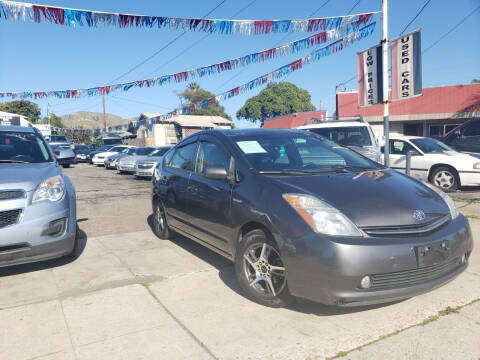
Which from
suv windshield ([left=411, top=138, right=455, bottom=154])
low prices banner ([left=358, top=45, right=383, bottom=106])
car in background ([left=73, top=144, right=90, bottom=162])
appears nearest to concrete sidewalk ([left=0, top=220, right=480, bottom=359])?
low prices banner ([left=358, top=45, right=383, bottom=106])

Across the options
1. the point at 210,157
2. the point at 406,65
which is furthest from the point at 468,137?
the point at 210,157

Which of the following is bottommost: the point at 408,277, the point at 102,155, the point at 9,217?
the point at 408,277

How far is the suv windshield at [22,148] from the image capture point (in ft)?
16.3

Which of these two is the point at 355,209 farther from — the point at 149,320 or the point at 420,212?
the point at 149,320

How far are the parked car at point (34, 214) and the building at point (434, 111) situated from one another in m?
19.7

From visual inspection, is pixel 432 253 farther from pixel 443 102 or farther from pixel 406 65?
pixel 443 102

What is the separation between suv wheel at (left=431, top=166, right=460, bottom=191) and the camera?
9578 millimetres

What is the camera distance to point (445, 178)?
9.68m

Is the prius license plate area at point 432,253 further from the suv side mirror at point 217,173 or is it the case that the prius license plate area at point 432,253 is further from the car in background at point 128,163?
the car in background at point 128,163

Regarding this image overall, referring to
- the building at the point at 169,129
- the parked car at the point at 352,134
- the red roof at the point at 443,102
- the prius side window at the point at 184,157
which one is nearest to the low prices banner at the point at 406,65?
the parked car at the point at 352,134

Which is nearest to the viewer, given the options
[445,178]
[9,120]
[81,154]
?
[445,178]

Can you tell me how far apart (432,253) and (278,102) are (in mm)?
63087

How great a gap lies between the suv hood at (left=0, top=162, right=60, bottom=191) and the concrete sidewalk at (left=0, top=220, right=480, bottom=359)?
994 mm

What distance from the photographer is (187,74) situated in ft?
50.1
